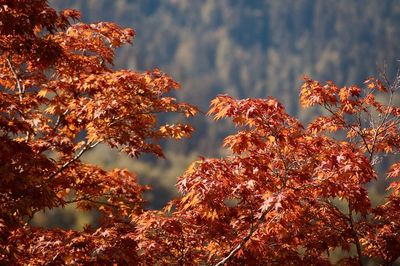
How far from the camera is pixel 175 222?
763 centimetres

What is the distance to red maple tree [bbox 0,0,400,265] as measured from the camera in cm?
673

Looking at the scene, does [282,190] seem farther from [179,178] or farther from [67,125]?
[67,125]

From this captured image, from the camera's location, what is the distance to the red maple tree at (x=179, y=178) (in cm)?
673

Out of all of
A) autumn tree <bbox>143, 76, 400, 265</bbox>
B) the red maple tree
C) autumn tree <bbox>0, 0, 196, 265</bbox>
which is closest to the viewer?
autumn tree <bbox>0, 0, 196, 265</bbox>

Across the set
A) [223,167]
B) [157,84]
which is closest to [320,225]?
[223,167]

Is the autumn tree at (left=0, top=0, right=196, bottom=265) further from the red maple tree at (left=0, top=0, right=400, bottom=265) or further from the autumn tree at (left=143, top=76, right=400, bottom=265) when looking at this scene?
the autumn tree at (left=143, top=76, right=400, bottom=265)

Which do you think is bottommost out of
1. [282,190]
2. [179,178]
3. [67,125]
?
[282,190]

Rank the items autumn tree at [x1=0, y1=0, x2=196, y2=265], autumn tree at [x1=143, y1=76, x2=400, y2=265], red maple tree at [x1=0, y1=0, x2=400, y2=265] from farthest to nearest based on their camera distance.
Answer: autumn tree at [x1=143, y1=76, x2=400, y2=265]
red maple tree at [x1=0, y1=0, x2=400, y2=265]
autumn tree at [x1=0, y1=0, x2=196, y2=265]

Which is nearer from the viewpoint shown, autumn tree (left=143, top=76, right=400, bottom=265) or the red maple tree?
the red maple tree

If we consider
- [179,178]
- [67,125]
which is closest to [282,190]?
[179,178]

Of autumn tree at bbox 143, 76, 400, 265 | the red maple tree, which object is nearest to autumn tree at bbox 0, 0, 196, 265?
the red maple tree

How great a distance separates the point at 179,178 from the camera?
7.21 m

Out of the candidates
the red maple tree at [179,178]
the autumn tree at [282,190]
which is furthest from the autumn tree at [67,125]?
the autumn tree at [282,190]

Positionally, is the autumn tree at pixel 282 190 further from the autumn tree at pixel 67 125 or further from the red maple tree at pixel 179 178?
the autumn tree at pixel 67 125
